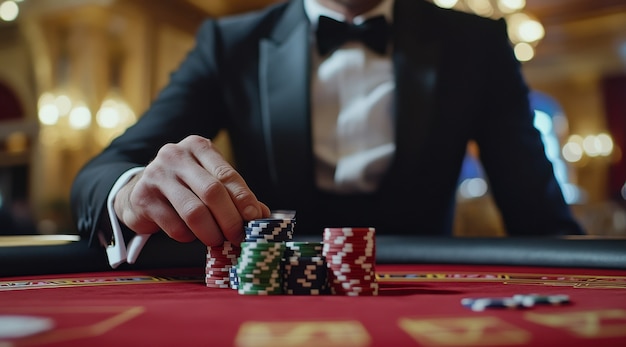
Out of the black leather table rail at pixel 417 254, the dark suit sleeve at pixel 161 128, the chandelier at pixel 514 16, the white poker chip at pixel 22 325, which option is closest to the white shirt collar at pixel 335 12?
the dark suit sleeve at pixel 161 128

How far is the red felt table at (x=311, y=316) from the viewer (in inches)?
21.3

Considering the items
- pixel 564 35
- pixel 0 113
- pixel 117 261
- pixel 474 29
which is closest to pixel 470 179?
pixel 564 35

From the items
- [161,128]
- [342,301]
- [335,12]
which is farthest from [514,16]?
[342,301]

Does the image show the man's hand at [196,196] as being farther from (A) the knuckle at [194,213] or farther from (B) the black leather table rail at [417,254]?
(B) the black leather table rail at [417,254]

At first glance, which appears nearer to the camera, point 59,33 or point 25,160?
point 59,33

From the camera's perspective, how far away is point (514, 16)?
263 inches

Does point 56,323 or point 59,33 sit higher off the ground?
point 59,33

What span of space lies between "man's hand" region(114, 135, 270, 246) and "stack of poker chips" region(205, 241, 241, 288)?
0.01 m

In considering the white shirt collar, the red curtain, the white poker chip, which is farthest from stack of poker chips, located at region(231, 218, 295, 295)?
the red curtain

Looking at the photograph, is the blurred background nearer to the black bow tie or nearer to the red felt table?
the black bow tie

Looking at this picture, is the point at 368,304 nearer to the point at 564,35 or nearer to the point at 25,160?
the point at 25,160

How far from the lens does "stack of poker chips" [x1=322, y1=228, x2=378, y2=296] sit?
91 centimetres

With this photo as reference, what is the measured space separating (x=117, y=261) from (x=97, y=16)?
8.76 m

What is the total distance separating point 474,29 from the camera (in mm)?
2225
